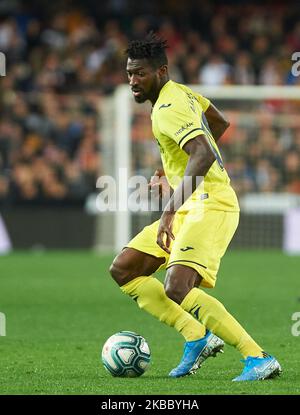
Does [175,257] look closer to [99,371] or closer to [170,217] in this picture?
[170,217]

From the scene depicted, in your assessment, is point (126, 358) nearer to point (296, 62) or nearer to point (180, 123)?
point (180, 123)

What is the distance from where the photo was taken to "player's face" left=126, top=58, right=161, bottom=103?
655 cm

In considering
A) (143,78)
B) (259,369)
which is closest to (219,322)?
(259,369)

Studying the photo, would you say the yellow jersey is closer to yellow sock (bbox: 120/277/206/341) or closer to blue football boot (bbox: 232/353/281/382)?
yellow sock (bbox: 120/277/206/341)

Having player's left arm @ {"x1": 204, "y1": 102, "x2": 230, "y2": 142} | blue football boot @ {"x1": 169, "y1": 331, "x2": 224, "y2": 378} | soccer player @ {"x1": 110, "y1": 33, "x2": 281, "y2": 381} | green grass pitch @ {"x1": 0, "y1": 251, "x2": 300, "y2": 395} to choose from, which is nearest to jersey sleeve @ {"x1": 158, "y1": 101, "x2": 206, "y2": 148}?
soccer player @ {"x1": 110, "y1": 33, "x2": 281, "y2": 381}

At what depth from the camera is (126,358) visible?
6613mm

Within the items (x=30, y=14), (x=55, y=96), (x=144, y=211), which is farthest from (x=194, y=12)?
(x=144, y=211)

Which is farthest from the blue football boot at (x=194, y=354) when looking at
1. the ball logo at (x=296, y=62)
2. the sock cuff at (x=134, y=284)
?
the ball logo at (x=296, y=62)

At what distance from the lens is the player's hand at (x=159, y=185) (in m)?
6.98

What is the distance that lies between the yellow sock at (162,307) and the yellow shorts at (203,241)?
0.28 metres

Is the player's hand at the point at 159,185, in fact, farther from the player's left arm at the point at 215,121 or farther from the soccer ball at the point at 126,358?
the soccer ball at the point at 126,358

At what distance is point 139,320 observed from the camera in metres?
9.90

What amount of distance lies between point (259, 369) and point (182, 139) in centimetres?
145
